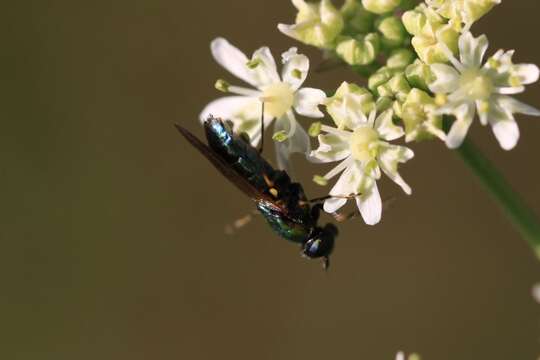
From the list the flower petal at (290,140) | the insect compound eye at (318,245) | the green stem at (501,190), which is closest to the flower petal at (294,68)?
the flower petal at (290,140)

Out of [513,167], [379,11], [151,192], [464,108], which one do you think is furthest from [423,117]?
[151,192]

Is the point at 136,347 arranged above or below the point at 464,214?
above

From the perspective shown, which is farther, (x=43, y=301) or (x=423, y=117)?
(x=43, y=301)

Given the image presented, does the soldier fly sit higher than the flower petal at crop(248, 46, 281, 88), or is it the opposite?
the flower petal at crop(248, 46, 281, 88)

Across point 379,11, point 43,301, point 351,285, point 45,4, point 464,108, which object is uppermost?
point 45,4

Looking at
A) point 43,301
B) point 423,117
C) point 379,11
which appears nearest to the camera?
point 423,117

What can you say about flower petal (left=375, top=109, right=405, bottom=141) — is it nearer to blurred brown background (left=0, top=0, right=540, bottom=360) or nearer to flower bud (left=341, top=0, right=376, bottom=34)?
flower bud (left=341, top=0, right=376, bottom=34)

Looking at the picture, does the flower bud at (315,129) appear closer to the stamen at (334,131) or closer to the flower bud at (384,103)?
the stamen at (334,131)

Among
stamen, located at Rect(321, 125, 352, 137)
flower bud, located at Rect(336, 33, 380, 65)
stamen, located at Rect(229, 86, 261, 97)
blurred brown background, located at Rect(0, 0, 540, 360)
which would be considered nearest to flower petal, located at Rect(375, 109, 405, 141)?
stamen, located at Rect(321, 125, 352, 137)

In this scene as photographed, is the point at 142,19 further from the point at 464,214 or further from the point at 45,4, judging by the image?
the point at 464,214

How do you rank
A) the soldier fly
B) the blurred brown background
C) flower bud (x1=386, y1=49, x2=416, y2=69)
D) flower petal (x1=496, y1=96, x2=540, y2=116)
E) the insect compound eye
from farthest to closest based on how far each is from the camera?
the blurred brown background → the insect compound eye → the soldier fly → flower bud (x1=386, y1=49, x2=416, y2=69) → flower petal (x1=496, y1=96, x2=540, y2=116)
